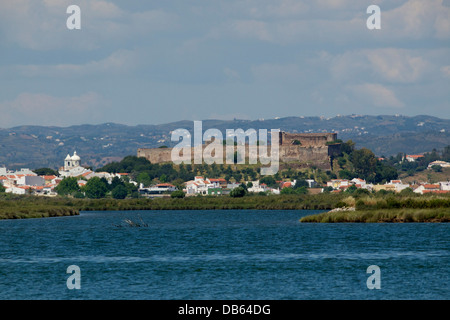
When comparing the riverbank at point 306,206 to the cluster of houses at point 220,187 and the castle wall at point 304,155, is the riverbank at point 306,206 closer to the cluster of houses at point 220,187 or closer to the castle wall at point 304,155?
the cluster of houses at point 220,187

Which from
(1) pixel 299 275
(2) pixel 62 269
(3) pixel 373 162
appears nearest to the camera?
(1) pixel 299 275

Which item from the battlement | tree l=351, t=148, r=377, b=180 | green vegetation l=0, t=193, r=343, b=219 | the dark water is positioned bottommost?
green vegetation l=0, t=193, r=343, b=219

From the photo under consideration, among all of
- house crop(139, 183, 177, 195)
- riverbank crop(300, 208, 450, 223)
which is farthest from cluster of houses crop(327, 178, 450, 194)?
riverbank crop(300, 208, 450, 223)

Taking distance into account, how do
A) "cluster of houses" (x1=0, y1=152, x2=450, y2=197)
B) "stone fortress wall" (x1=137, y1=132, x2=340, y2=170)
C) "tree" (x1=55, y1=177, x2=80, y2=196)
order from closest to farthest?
"tree" (x1=55, y1=177, x2=80, y2=196) → "cluster of houses" (x1=0, y1=152, x2=450, y2=197) → "stone fortress wall" (x1=137, y1=132, x2=340, y2=170)

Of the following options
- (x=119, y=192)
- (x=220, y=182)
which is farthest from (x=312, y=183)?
(x=119, y=192)

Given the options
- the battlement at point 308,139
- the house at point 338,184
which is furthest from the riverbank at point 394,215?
the battlement at point 308,139

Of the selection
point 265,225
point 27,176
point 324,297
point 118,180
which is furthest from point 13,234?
point 27,176

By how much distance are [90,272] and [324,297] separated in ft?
36.8

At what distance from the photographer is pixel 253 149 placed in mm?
175875

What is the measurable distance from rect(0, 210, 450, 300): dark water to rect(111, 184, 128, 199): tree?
7631 cm

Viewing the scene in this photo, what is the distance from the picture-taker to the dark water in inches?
1157

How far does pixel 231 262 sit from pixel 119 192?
99.7 meters

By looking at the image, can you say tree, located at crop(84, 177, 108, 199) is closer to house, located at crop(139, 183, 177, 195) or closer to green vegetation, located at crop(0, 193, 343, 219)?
house, located at crop(139, 183, 177, 195)

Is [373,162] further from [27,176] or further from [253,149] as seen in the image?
[27,176]
